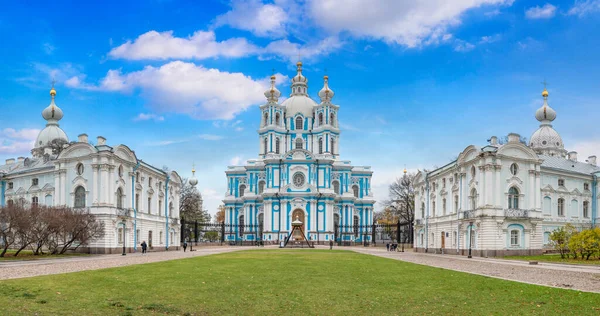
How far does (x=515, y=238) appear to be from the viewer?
44469 millimetres

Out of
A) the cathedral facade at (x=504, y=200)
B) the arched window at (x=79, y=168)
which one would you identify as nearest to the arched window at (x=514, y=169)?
the cathedral facade at (x=504, y=200)

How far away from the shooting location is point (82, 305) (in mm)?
13719

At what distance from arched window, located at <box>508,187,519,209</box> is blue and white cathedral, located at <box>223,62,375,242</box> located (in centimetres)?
3748

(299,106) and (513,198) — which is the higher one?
(299,106)

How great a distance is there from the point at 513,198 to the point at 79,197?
109 ft

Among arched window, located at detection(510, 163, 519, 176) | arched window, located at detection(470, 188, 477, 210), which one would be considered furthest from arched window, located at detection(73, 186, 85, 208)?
arched window, located at detection(510, 163, 519, 176)

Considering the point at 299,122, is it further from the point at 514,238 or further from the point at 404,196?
the point at 514,238

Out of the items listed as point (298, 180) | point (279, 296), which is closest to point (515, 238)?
point (279, 296)

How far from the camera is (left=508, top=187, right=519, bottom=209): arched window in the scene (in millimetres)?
44656

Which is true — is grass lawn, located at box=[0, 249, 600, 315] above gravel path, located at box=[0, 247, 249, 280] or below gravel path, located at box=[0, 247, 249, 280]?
above

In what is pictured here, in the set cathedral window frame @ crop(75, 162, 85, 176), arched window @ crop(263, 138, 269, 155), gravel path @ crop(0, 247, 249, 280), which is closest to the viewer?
gravel path @ crop(0, 247, 249, 280)

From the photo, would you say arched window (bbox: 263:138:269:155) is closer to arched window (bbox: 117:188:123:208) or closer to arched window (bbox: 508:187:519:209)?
arched window (bbox: 117:188:123:208)

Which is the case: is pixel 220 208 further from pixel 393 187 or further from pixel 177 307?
pixel 177 307

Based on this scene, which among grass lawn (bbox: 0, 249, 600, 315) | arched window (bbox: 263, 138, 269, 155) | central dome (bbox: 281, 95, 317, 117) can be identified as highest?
central dome (bbox: 281, 95, 317, 117)
